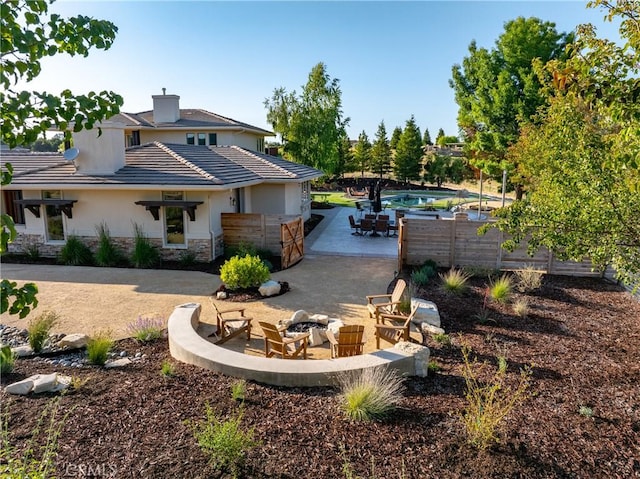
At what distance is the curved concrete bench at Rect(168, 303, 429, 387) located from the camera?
6.34 meters

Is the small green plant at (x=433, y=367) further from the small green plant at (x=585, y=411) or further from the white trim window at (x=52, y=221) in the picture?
the white trim window at (x=52, y=221)

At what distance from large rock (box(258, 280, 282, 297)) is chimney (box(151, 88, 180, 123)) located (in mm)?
20956

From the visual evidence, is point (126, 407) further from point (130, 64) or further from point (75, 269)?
point (75, 269)

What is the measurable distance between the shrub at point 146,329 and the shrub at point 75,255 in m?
7.14

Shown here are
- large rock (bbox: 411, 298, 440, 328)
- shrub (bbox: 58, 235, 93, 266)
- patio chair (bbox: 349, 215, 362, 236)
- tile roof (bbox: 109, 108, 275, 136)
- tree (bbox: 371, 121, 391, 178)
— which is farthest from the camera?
tree (bbox: 371, 121, 391, 178)

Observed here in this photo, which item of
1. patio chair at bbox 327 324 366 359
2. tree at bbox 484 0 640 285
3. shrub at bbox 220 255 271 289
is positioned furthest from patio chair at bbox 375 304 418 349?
shrub at bbox 220 255 271 289

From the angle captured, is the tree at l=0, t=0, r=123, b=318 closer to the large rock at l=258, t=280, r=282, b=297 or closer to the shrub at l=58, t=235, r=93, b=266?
the large rock at l=258, t=280, r=282, b=297

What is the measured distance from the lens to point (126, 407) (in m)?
5.65

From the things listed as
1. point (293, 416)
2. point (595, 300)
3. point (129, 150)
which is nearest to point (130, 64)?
point (293, 416)

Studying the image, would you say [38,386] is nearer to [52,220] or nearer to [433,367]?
[433,367]

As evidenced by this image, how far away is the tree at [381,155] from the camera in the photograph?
5175cm

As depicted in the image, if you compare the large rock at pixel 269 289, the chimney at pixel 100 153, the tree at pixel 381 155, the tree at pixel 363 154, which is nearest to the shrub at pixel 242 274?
the large rock at pixel 269 289

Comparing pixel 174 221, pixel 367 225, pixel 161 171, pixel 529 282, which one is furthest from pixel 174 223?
pixel 529 282

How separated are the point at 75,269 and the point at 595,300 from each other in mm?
15737
